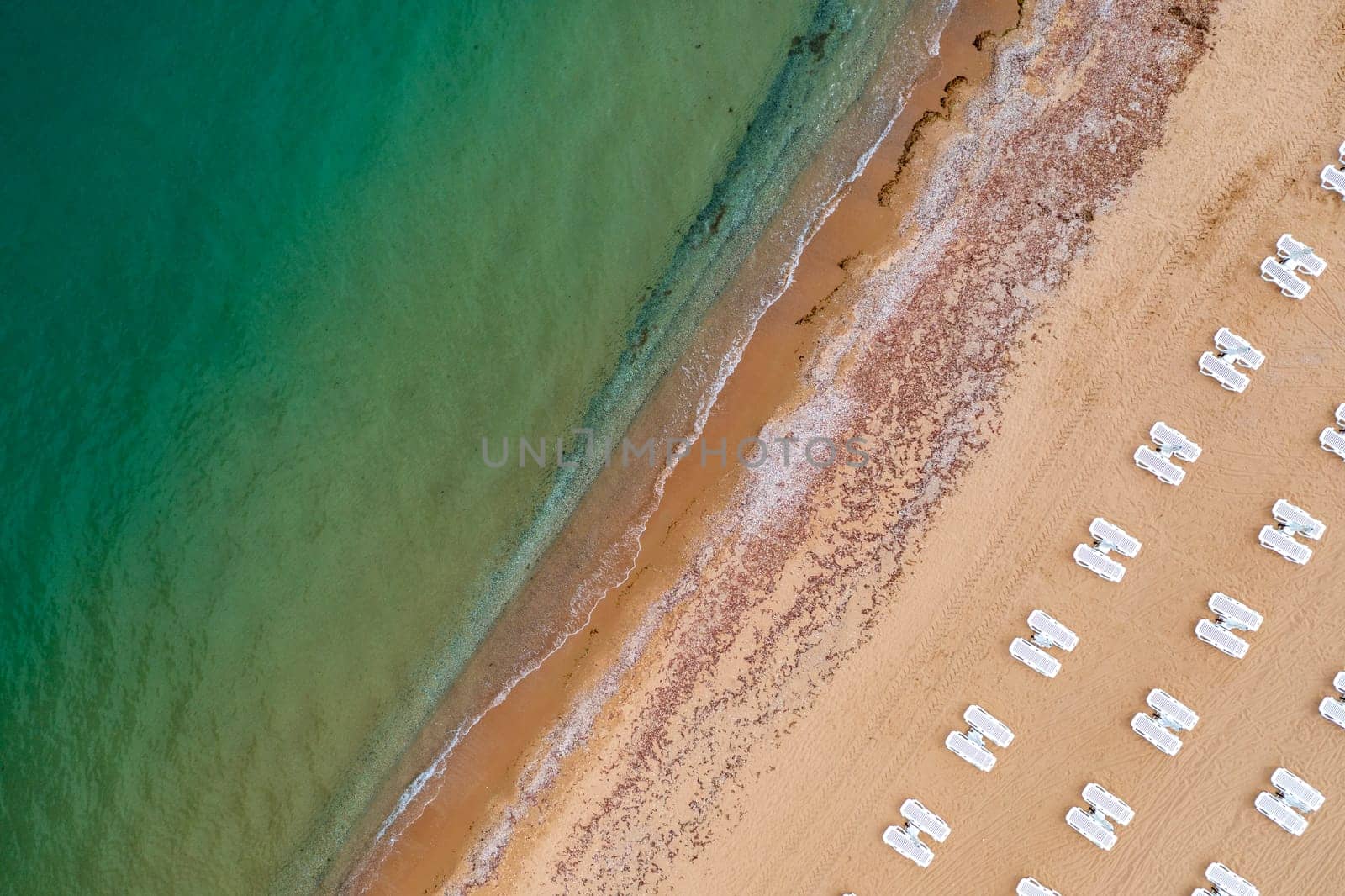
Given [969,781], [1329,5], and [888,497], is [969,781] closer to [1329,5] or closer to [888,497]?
[888,497]

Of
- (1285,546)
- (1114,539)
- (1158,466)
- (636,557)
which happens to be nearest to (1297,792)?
(1285,546)

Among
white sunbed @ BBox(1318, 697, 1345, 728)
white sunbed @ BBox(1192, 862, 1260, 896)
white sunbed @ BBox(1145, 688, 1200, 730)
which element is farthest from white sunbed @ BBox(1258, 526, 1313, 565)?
white sunbed @ BBox(1192, 862, 1260, 896)

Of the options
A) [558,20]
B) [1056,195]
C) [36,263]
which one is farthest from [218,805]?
[1056,195]

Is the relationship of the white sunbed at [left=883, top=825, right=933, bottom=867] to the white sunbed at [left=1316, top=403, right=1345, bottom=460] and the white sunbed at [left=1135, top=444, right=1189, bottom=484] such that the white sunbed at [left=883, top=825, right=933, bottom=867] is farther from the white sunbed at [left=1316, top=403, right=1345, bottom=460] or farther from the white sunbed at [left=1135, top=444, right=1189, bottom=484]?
the white sunbed at [left=1316, top=403, right=1345, bottom=460]

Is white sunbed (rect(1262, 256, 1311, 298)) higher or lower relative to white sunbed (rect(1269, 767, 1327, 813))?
higher

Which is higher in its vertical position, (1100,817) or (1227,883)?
(1227,883)

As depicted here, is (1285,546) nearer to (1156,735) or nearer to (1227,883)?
(1156,735)

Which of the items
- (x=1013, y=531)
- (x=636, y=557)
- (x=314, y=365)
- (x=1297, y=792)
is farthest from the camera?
(x=314, y=365)
